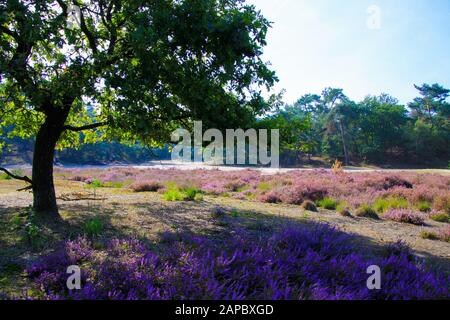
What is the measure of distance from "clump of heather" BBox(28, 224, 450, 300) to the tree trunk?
3.65 meters

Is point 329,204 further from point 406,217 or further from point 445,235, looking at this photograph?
point 445,235

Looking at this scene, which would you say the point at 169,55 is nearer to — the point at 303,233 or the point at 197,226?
the point at 197,226

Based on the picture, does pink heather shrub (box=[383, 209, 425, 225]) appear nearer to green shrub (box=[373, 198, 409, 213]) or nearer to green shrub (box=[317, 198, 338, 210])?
green shrub (box=[373, 198, 409, 213])

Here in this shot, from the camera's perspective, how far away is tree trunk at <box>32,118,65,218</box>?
7.94m

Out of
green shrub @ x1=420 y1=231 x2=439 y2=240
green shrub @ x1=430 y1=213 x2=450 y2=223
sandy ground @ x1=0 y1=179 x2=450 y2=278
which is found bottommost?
green shrub @ x1=430 y1=213 x2=450 y2=223

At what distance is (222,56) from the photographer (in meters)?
6.74

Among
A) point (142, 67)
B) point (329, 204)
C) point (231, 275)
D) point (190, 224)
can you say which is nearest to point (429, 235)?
point (329, 204)

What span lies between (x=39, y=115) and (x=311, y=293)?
10224mm

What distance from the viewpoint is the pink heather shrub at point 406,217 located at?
10117 millimetres


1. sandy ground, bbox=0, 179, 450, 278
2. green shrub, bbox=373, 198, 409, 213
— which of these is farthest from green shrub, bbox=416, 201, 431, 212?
sandy ground, bbox=0, 179, 450, 278

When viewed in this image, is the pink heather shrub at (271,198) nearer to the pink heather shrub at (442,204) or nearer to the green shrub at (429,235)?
the pink heather shrub at (442,204)

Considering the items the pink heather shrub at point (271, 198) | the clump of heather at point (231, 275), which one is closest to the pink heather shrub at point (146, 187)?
the pink heather shrub at point (271, 198)

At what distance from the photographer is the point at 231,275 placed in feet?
12.5
